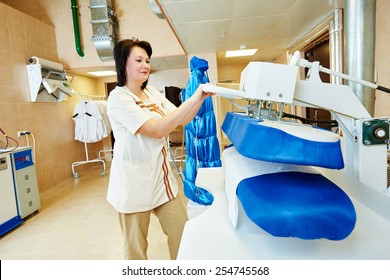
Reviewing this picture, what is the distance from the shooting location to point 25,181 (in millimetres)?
3107

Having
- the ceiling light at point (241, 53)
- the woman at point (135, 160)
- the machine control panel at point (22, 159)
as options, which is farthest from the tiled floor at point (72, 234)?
the ceiling light at point (241, 53)

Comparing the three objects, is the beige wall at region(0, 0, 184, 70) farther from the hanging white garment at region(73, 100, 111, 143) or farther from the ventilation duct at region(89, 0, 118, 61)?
the hanging white garment at region(73, 100, 111, 143)

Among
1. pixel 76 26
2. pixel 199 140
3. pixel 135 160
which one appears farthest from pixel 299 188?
pixel 76 26

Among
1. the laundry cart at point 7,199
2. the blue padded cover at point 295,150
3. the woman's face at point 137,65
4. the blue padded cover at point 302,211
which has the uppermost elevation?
the woman's face at point 137,65

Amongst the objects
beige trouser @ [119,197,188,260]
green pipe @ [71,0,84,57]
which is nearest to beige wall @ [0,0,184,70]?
green pipe @ [71,0,84,57]

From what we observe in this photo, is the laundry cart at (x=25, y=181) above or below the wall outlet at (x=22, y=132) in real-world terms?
below

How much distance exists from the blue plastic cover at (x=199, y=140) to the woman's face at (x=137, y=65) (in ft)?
4.13

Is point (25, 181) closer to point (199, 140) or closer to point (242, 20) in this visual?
point (199, 140)

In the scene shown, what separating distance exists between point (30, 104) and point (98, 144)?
2.38 metres

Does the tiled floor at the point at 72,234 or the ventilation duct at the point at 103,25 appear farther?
the ventilation duct at the point at 103,25

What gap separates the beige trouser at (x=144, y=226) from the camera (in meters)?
1.41

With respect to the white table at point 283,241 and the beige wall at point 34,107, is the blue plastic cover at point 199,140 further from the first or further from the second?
the beige wall at point 34,107

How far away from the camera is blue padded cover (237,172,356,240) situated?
676mm

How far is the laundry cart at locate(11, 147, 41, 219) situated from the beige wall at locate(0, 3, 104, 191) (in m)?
0.69
